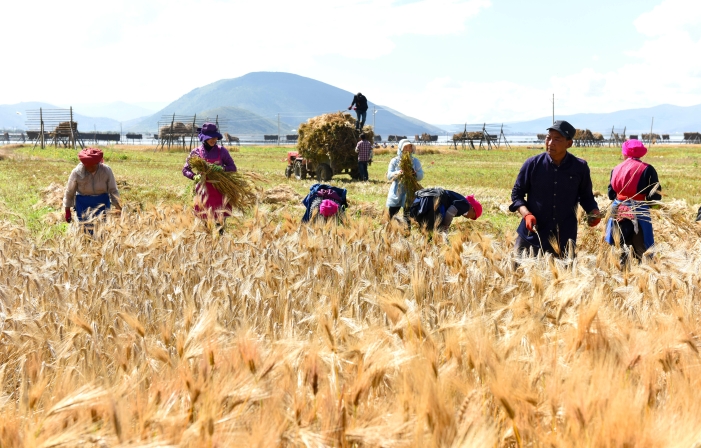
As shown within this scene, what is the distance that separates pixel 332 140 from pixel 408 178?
11.6 m

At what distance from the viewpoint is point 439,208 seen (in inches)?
323

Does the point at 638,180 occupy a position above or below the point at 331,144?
below

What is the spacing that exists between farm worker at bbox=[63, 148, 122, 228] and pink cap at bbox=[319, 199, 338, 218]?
2377 millimetres

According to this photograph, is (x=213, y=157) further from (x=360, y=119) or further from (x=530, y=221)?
(x=360, y=119)

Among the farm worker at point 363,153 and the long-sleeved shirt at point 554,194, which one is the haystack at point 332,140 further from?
the long-sleeved shirt at point 554,194

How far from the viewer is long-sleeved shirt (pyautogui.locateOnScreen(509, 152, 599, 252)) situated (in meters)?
5.70

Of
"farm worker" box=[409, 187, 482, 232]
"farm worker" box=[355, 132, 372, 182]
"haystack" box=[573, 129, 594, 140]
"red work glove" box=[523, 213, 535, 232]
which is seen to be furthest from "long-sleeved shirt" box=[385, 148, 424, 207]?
"haystack" box=[573, 129, 594, 140]

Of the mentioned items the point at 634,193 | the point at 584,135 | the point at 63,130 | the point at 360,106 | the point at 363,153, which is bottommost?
the point at 634,193

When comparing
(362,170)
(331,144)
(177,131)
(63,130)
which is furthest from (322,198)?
(177,131)

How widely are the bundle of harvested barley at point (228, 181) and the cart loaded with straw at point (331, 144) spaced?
488 inches

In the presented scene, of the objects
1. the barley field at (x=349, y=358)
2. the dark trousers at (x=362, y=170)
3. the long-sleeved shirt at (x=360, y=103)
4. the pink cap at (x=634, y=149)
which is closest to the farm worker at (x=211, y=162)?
the barley field at (x=349, y=358)

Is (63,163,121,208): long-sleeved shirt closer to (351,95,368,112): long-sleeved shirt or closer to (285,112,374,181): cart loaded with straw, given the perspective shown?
(285,112,374,181): cart loaded with straw

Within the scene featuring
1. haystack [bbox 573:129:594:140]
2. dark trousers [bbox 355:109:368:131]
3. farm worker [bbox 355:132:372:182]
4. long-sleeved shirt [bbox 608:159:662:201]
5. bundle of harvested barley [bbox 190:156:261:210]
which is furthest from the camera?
haystack [bbox 573:129:594:140]

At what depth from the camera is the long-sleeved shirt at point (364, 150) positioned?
1941cm
